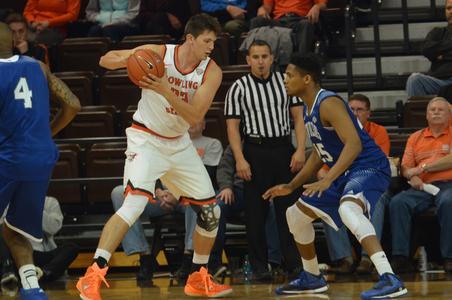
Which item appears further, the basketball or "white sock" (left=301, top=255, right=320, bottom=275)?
"white sock" (left=301, top=255, right=320, bottom=275)

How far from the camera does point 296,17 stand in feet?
35.8

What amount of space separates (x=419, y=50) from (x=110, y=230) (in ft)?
17.8

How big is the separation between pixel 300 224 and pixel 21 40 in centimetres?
472

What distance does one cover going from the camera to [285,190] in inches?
291

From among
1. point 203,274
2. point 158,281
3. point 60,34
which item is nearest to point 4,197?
point 203,274

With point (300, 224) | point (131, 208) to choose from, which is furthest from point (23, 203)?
point (300, 224)

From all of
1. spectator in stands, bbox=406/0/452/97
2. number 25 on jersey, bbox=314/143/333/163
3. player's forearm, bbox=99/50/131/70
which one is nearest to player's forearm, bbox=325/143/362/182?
number 25 on jersey, bbox=314/143/333/163

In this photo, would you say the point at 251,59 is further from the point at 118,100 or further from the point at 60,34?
the point at 60,34

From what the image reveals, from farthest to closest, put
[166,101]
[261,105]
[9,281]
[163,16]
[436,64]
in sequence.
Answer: [163,16] → [436,64] → [261,105] → [9,281] → [166,101]

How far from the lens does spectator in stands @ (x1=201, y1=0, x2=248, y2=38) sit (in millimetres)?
11547

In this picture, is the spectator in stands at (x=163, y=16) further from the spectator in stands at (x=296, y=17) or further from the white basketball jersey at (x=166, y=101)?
the white basketball jersey at (x=166, y=101)

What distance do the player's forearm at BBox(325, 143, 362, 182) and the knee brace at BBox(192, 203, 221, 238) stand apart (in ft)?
2.94

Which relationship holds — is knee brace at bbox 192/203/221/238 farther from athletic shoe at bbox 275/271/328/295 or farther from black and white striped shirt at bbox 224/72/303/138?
black and white striped shirt at bbox 224/72/303/138

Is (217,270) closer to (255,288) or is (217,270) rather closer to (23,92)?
(255,288)
